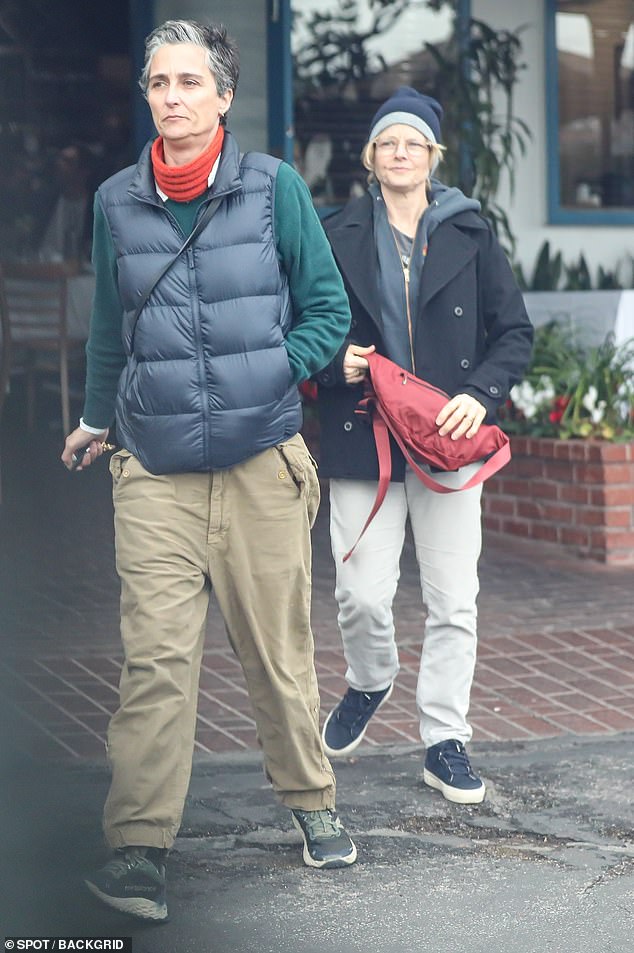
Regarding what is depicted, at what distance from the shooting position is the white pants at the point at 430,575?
14.5ft

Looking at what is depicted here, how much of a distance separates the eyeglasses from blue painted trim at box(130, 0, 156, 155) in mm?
6009

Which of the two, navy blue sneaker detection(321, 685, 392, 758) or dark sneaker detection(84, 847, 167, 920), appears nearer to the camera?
dark sneaker detection(84, 847, 167, 920)

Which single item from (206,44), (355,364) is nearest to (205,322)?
(206,44)

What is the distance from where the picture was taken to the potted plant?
24.9ft

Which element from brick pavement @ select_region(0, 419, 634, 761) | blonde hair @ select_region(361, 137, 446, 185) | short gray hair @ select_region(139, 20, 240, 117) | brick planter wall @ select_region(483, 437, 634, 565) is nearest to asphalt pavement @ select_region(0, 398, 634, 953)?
brick pavement @ select_region(0, 419, 634, 761)

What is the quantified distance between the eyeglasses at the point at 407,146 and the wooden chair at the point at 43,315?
19.4 feet

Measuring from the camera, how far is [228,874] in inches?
153

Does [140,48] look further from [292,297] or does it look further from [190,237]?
[190,237]

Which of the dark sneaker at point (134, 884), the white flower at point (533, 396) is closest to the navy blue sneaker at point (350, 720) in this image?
the dark sneaker at point (134, 884)

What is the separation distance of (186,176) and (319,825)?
1.61 metres

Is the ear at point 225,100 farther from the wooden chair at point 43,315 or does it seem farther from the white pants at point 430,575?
the wooden chair at point 43,315

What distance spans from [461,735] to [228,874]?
904 mm

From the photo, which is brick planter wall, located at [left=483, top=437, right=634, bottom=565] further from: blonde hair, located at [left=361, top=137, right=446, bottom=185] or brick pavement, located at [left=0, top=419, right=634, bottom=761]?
blonde hair, located at [left=361, top=137, right=446, bottom=185]

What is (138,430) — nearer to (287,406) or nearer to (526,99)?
(287,406)
